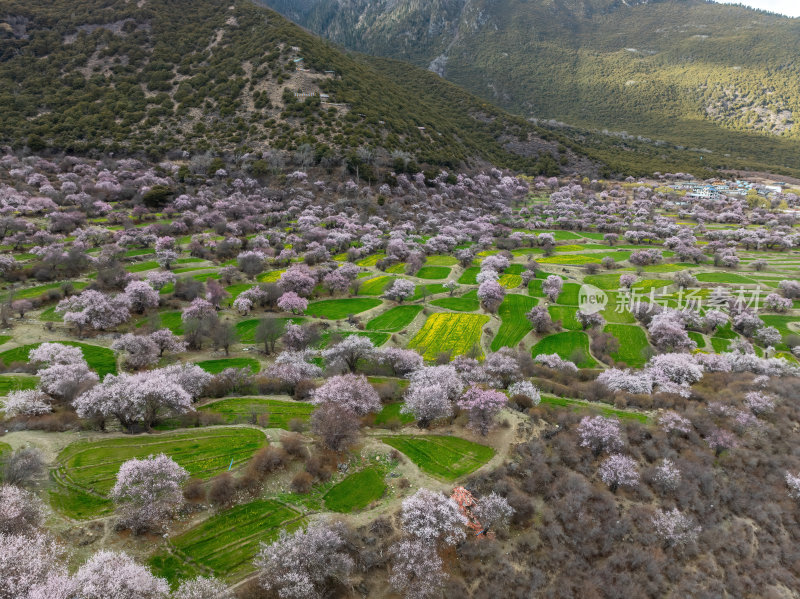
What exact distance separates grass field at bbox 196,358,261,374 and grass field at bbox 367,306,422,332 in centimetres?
1458

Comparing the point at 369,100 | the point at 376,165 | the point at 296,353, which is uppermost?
the point at 369,100

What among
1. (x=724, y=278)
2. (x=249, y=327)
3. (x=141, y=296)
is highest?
(x=724, y=278)

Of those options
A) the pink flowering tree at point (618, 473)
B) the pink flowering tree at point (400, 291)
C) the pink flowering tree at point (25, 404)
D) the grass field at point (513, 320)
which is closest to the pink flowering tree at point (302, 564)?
the pink flowering tree at point (618, 473)

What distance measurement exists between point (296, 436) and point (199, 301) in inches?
999

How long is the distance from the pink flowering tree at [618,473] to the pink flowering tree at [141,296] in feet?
152

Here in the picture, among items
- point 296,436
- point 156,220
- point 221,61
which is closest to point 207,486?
point 296,436

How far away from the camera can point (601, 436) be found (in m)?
26.9

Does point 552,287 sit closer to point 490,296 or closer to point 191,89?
point 490,296

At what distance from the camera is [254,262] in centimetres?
5875

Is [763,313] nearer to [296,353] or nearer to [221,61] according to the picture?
[296,353]

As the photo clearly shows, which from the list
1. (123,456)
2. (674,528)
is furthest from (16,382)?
(674,528)

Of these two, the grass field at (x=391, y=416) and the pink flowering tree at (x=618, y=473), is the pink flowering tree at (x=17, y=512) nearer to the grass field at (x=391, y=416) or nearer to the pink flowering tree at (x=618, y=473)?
the grass field at (x=391, y=416)

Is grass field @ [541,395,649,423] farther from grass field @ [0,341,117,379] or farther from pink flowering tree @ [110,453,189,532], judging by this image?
grass field @ [0,341,117,379]

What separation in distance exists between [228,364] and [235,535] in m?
21.6
